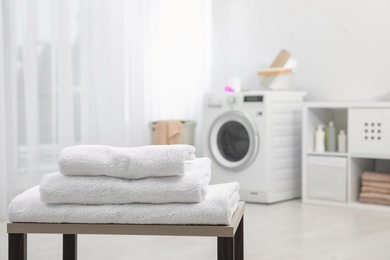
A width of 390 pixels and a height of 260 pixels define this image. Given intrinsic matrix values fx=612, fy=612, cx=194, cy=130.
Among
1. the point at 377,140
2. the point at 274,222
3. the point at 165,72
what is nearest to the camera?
the point at 274,222

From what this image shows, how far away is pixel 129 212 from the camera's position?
5.32ft

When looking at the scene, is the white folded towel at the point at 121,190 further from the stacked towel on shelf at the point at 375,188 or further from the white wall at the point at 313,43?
the white wall at the point at 313,43

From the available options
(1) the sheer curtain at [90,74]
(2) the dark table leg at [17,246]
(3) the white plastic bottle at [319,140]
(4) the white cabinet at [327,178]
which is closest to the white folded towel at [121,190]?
(2) the dark table leg at [17,246]

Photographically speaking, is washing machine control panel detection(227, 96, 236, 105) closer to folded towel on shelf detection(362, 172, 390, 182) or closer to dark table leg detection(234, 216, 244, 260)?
folded towel on shelf detection(362, 172, 390, 182)

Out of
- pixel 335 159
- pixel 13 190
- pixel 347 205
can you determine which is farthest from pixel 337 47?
pixel 13 190

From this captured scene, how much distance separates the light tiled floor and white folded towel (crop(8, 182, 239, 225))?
3.37 feet

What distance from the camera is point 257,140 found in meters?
4.19

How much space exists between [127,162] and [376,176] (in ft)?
8.95

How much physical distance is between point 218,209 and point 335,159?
8.78 feet

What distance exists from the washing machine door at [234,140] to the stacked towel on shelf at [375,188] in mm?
755

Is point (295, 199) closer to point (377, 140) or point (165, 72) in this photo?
point (377, 140)

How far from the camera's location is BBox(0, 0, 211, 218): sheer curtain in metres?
3.52

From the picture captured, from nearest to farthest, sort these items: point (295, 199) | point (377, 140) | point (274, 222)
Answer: point (274, 222), point (377, 140), point (295, 199)

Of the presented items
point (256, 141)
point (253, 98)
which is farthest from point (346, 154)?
point (253, 98)
